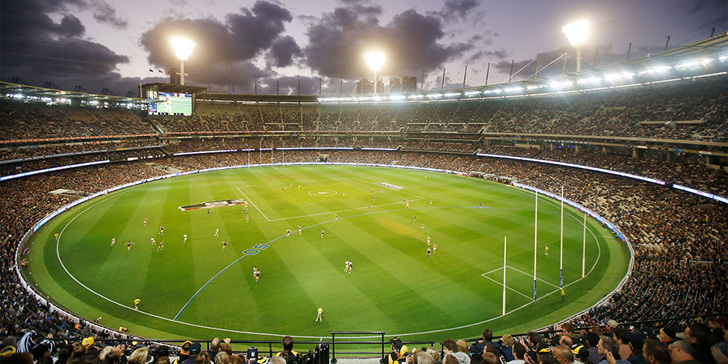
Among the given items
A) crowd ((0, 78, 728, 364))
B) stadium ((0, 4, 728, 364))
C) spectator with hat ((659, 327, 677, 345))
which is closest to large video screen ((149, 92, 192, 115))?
stadium ((0, 4, 728, 364))

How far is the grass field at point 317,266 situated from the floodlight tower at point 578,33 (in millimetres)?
22013


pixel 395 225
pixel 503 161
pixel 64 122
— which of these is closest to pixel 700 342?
pixel 395 225

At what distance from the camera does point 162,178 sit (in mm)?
72562

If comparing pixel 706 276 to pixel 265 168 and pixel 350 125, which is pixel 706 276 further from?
pixel 350 125

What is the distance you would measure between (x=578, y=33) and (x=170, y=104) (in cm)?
9121

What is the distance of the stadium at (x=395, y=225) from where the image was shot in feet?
71.0

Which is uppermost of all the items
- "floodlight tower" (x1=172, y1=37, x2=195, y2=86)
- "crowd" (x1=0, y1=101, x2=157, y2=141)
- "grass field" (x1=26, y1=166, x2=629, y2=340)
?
"floodlight tower" (x1=172, y1=37, x2=195, y2=86)

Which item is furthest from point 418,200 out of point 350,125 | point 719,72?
point 350,125

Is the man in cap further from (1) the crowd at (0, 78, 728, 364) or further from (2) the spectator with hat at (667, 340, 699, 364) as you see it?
(2) the spectator with hat at (667, 340, 699, 364)

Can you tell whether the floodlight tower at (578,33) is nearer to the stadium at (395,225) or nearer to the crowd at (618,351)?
the stadium at (395,225)

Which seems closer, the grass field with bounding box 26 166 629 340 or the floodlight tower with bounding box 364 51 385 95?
the grass field with bounding box 26 166 629 340

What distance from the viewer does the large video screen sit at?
8914cm

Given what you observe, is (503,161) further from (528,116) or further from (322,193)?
(322,193)

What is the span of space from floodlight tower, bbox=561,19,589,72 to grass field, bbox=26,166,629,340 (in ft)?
72.2
